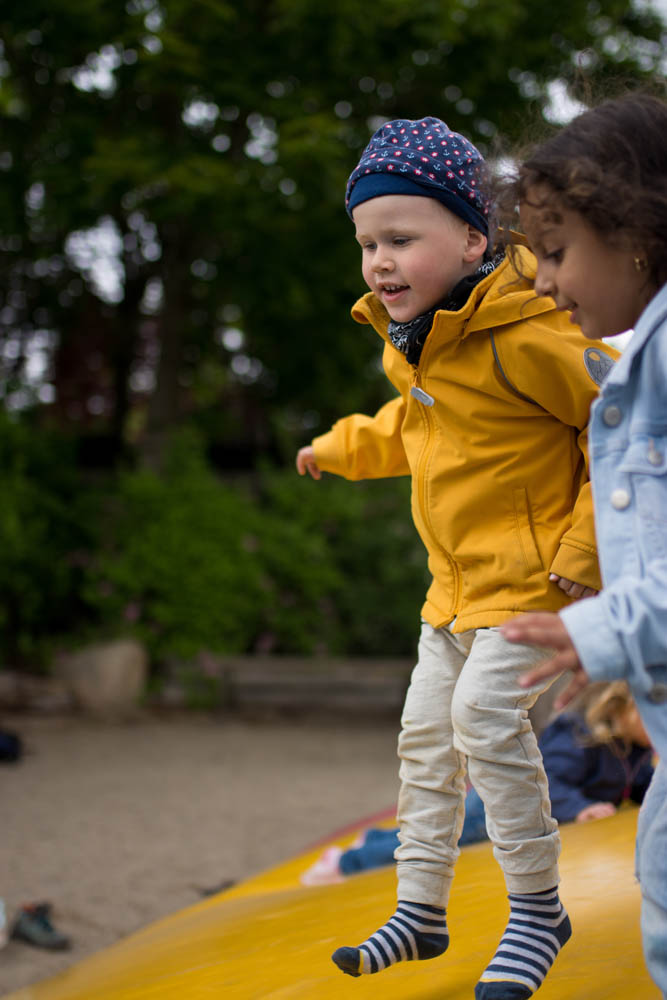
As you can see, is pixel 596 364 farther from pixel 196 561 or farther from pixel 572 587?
pixel 196 561

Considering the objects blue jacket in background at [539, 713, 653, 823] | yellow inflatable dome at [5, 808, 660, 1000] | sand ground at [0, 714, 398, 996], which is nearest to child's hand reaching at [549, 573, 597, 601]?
yellow inflatable dome at [5, 808, 660, 1000]

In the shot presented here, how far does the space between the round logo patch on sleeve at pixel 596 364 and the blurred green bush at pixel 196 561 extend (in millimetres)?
6598

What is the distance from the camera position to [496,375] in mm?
1848

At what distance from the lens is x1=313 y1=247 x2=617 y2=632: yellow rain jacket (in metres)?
1.80

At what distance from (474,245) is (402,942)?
1.22m

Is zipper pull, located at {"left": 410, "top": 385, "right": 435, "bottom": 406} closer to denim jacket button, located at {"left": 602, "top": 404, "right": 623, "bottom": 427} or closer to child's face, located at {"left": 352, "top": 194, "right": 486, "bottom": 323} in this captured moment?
child's face, located at {"left": 352, "top": 194, "right": 486, "bottom": 323}

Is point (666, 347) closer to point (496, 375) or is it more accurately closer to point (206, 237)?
point (496, 375)

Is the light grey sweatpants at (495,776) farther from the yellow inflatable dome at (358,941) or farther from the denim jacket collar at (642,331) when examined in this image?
the denim jacket collar at (642,331)

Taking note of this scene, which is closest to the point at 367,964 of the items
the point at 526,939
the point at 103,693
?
the point at 526,939

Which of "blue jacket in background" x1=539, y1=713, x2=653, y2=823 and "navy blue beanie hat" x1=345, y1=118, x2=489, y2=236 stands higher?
"navy blue beanie hat" x1=345, y1=118, x2=489, y2=236

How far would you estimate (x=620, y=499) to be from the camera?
1368 millimetres

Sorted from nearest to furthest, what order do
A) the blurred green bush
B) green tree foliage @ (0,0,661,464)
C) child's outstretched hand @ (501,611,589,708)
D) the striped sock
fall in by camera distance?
child's outstretched hand @ (501,611,589,708), the striped sock, green tree foliage @ (0,0,661,464), the blurred green bush

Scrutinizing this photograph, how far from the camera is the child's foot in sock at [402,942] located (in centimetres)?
180

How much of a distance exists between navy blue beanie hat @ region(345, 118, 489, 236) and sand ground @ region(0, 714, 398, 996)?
2762 mm
